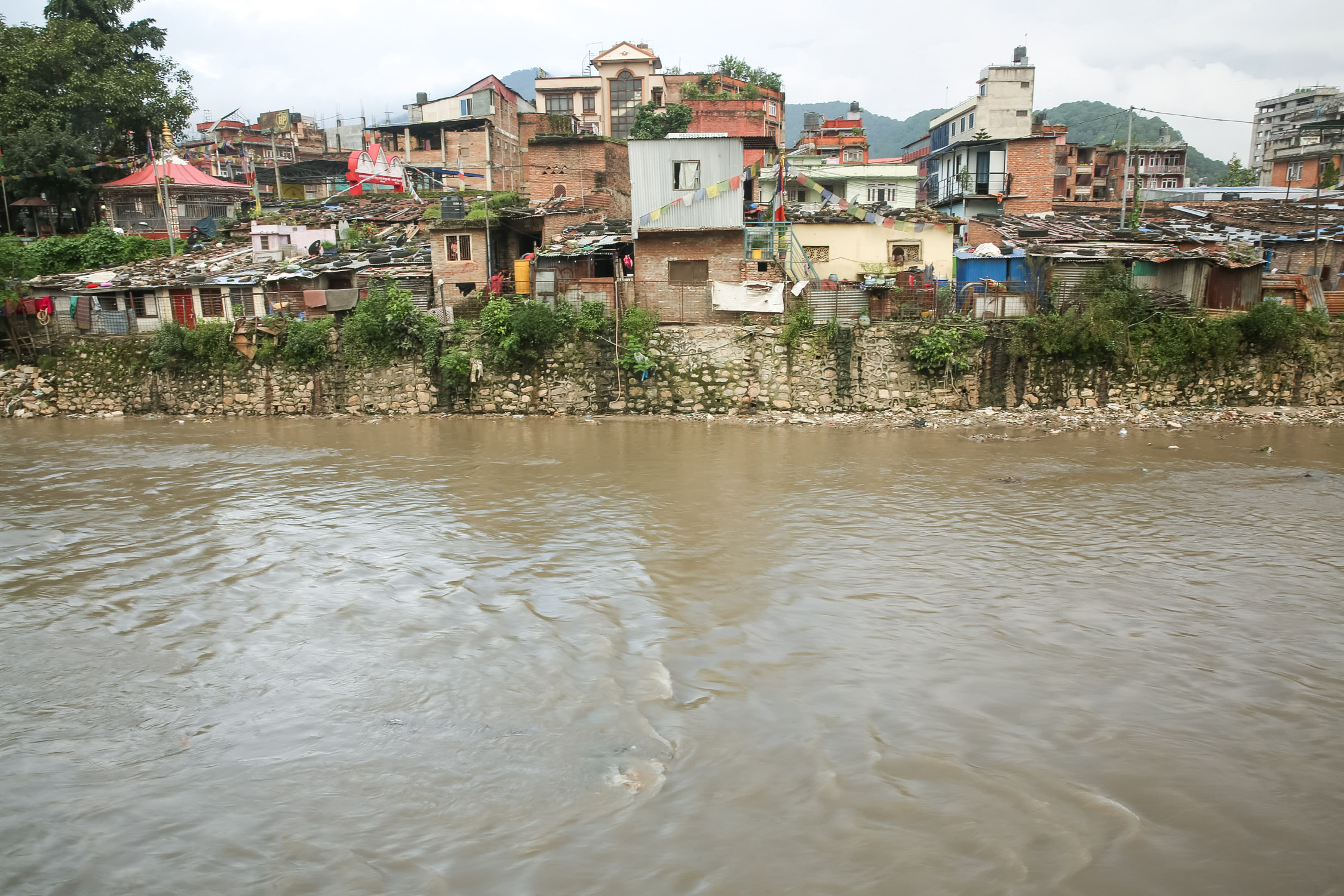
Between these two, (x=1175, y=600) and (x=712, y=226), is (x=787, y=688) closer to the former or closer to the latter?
(x=1175, y=600)

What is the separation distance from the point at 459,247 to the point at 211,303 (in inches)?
325

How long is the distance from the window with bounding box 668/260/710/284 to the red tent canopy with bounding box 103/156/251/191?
75.4ft

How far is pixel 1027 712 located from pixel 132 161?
133 feet

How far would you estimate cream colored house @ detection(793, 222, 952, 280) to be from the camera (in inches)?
1037

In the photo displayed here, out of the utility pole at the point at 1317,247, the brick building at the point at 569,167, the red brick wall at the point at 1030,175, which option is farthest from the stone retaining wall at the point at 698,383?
the red brick wall at the point at 1030,175

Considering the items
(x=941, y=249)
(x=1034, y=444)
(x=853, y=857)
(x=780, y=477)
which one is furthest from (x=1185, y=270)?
(x=853, y=857)

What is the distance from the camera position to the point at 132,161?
35.0 m

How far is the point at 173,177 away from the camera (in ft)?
114

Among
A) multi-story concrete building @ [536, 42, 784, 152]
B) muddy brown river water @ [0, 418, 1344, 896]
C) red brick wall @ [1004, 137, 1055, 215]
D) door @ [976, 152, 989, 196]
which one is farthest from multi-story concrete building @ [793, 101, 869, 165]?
muddy brown river water @ [0, 418, 1344, 896]

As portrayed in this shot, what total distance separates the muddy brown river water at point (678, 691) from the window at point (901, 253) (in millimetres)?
12262

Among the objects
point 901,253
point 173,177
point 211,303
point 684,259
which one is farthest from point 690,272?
point 173,177

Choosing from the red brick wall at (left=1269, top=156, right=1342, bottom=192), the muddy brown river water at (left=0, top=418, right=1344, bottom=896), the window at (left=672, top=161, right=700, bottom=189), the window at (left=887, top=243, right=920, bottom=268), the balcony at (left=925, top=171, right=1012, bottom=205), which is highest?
the red brick wall at (left=1269, top=156, right=1342, bottom=192)

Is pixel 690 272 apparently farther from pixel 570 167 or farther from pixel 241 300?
pixel 241 300

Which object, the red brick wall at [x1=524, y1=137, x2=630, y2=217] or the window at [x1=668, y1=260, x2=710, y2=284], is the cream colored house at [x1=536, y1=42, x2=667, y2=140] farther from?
the window at [x1=668, y1=260, x2=710, y2=284]
